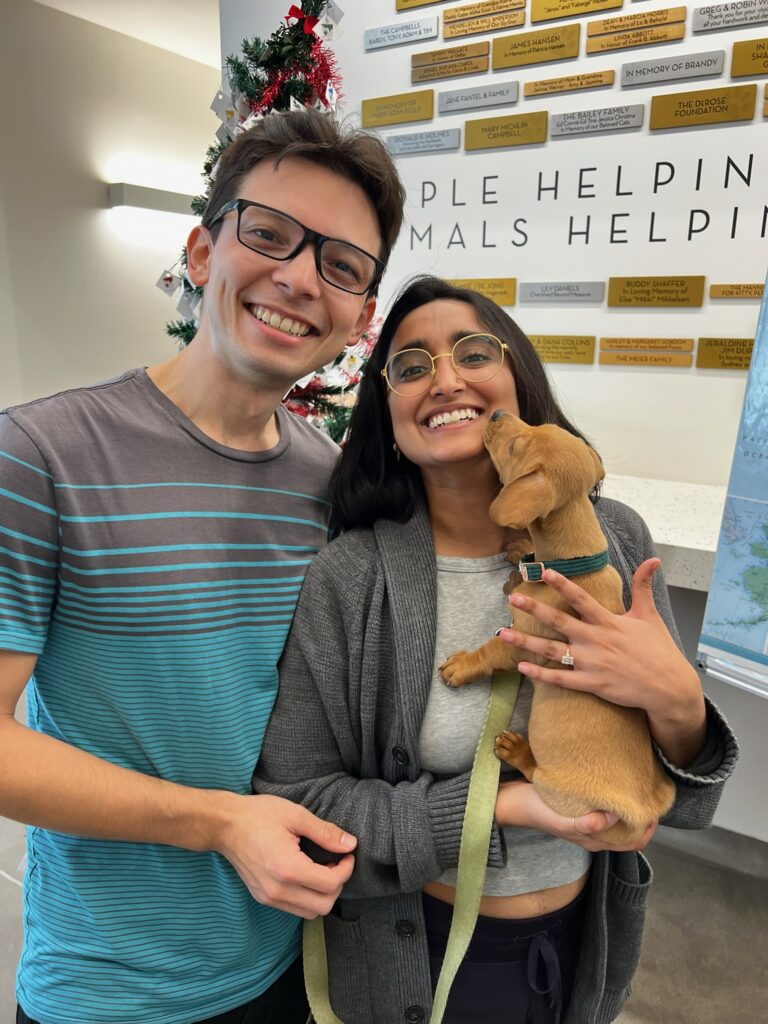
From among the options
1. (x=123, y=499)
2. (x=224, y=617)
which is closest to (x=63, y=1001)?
(x=224, y=617)

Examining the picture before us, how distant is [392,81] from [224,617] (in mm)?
2619

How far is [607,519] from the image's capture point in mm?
1179

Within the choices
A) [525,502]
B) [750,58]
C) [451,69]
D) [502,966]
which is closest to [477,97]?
[451,69]

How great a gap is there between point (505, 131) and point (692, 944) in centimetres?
283

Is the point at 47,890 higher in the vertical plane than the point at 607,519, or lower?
lower

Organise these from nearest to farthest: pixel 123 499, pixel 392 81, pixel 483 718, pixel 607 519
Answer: pixel 123 499 < pixel 483 718 < pixel 607 519 < pixel 392 81

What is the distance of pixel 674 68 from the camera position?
7.25 feet

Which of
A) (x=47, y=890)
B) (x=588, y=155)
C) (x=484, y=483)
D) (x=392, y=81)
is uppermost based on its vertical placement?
(x=392, y=81)

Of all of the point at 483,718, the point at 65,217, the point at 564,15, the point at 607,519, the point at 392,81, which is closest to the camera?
the point at 483,718

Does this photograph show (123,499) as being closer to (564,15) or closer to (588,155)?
(588,155)

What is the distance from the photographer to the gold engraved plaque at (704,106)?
2129 millimetres

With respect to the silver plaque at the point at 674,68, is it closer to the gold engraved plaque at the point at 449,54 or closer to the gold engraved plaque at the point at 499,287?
the gold engraved plaque at the point at 449,54

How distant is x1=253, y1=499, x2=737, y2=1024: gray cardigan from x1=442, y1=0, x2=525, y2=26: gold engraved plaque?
2.29 meters

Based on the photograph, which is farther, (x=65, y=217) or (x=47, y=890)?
(x=65, y=217)
